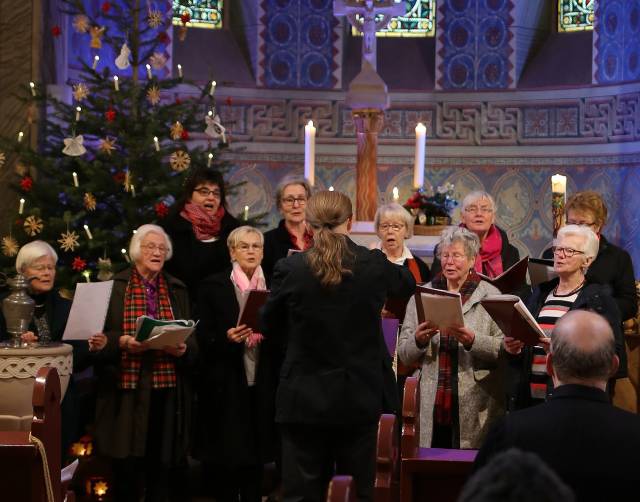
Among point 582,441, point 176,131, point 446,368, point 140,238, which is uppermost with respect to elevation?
point 176,131

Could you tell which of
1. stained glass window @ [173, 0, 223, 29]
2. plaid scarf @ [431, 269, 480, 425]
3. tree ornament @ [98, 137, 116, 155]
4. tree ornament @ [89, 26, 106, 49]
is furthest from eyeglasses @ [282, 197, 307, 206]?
stained glass window @ [173, 0, 223, 29]

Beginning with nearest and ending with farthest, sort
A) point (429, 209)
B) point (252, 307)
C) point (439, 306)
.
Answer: point (439, 306) → point (252, 307) → point (429, 209)

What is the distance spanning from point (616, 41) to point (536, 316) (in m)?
6.19

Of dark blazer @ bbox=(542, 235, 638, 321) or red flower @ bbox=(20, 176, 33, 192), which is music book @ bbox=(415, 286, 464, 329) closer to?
dark blazer @ bbox=(542, 235, 638, 321)

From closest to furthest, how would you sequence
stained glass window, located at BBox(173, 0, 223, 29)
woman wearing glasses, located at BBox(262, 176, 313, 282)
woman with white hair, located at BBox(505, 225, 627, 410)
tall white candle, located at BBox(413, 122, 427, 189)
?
woman with white hair, located at BBox(505, 225, 627, 410), woman wearing glasses, located at BBox(262, 176, 313, 282), tall white candle, located at BBox(413, 122, 427, 189), stained glass window, located at BBox(173, 0, 223, 29)

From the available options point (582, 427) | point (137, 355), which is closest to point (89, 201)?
point (137, 355)

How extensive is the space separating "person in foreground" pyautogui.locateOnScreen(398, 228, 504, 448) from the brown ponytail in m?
0.84

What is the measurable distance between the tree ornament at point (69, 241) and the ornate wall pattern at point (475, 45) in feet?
17.4

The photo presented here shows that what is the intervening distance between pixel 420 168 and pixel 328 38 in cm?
343

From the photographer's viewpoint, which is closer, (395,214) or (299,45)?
(395,214)

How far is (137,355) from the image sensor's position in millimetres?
4918

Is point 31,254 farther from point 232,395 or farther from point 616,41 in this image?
point 616,41

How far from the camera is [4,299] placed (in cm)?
464

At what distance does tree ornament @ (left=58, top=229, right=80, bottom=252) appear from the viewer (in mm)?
6074
